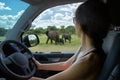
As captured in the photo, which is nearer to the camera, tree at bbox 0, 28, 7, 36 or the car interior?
the car interior

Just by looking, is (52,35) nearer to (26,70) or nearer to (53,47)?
(53,47)

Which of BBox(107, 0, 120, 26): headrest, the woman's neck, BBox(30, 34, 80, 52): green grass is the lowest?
BBox(30, 34, 80, 52): green grass

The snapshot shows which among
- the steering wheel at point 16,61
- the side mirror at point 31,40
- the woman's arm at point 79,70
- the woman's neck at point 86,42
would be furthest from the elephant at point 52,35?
the woman's arm at point 79,70

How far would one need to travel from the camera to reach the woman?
1.54 m

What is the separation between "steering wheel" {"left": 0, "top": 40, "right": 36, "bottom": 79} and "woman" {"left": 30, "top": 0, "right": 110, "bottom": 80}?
0.41m

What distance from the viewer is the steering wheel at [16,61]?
190 cm

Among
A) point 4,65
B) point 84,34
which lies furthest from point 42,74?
point 84,34

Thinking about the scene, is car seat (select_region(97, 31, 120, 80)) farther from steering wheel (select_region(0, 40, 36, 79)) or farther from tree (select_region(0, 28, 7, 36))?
tree (select_region(0, 28, 7, 36))

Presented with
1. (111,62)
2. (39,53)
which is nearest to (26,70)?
(111,62)

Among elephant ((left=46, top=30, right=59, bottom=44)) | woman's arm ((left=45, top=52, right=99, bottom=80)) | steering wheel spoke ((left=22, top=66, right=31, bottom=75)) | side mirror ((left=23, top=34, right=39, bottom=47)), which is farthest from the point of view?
elephant ((left=46, top=30, right=59, bottom=44))

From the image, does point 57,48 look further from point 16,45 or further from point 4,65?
point 4,65

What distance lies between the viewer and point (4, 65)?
1.86 m

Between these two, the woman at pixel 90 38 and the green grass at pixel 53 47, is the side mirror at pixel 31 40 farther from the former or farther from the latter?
the woman at pixel 90 38

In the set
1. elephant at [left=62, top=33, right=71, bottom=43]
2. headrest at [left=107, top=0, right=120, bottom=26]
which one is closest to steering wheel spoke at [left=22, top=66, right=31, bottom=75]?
headrest at [left=107, top=0, right=120, bottom=26]
